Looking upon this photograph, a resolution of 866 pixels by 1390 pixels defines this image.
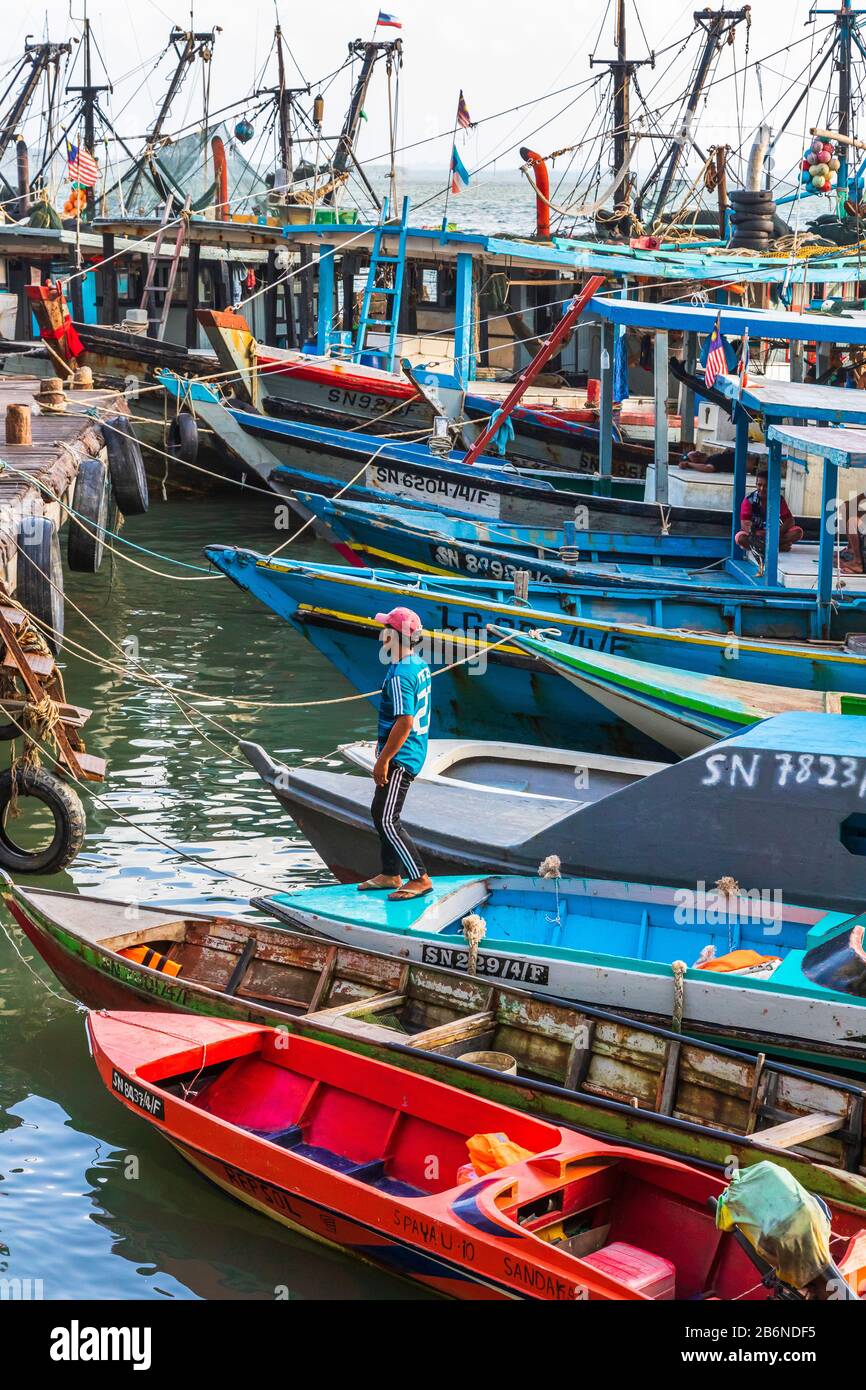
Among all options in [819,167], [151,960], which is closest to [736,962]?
[151,960]

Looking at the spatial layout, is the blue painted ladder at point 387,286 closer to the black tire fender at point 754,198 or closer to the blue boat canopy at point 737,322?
the black tire fender at point 754,198

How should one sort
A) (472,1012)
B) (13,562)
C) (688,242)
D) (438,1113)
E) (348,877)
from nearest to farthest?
(438,1113)
(472,1012)
(348,877)
(13,562)
(688,242)

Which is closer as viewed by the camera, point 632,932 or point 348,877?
point 632,932

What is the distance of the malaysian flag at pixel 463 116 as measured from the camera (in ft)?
86.4

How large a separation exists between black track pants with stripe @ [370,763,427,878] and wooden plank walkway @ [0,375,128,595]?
4.49m

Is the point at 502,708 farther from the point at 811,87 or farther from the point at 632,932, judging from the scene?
the point at 811,87

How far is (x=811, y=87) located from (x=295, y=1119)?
30.6 m

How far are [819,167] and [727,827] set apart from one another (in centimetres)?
1928

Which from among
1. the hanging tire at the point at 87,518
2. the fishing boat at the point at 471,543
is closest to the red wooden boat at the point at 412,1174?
the fishing boat at the point at 471,543

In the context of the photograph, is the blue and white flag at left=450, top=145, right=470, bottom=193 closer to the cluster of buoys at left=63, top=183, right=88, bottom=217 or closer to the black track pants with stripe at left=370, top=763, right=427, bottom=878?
the cluster of buoys at left=63, top=183, right=88, bottom=217
